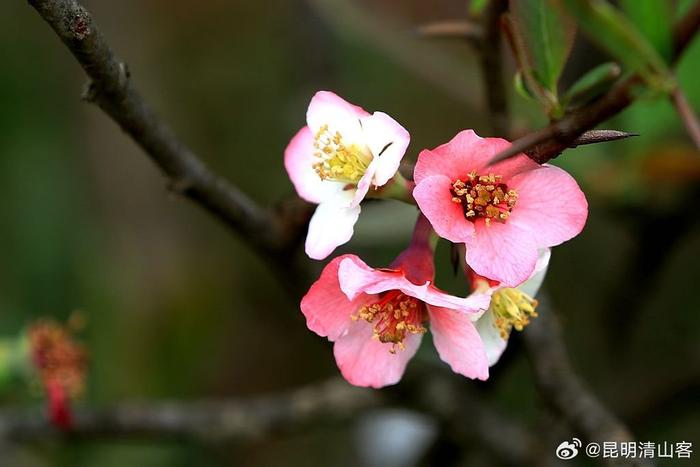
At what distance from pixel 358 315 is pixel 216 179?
0.21m

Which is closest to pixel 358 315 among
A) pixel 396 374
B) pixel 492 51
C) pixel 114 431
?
pixel 396 374

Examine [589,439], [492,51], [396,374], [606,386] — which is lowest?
[606,386]

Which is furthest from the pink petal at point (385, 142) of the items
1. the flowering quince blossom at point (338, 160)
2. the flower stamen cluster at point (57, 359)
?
the flower stamen cluster at point (57, 359)

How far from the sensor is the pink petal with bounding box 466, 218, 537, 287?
0.45 meters

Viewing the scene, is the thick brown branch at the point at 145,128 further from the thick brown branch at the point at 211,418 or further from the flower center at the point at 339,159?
the thick brown branch at the point at 211,418

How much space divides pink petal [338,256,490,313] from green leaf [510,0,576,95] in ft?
0.45

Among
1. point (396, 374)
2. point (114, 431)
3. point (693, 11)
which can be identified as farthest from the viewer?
point (114, 431)

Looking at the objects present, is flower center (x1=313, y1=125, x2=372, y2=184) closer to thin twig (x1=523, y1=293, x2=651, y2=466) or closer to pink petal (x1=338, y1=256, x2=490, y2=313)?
pink petal (x1=338, y1=256, x2=490, y2=313)

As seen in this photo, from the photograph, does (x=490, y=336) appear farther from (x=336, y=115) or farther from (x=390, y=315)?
(x=336, y=115)

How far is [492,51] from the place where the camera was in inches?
27.9

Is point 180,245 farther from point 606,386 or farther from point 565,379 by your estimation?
point 565,379

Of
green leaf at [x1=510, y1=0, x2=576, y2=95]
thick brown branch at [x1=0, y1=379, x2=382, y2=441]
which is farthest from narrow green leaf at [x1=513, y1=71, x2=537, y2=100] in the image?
thick brown branch at [x1=0, y1=379, x2=382, y2=441]

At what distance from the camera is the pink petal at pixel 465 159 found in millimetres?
458

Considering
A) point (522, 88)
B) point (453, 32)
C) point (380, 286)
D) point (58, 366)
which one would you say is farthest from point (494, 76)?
point (58, 366)
